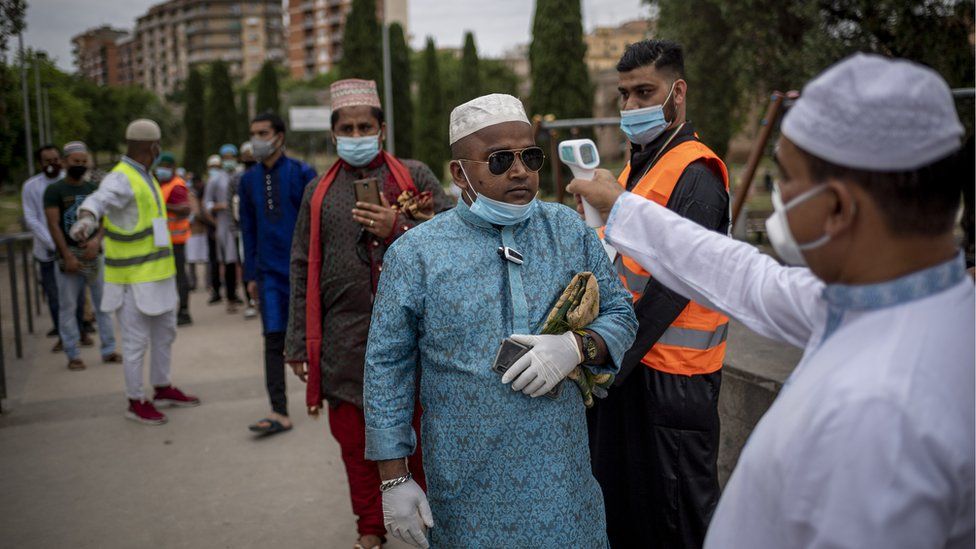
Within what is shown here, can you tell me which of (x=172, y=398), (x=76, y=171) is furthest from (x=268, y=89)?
(x=172, y=398)

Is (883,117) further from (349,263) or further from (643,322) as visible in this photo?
(349,263)

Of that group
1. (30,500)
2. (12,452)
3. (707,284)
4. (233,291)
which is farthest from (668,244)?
(233,291)

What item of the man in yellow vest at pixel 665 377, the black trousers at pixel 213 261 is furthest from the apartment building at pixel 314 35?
the man in yellow vest at pixel 665 377

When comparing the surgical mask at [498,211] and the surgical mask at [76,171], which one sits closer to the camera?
the surgical mask at [498,211]

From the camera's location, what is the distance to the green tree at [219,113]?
46500 mm

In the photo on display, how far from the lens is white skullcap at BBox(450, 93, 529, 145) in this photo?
2398 millimetres

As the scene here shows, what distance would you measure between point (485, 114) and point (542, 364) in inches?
31.5

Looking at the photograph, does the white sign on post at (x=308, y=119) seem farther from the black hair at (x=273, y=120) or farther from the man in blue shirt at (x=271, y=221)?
the man in blue shirt at (x=271, y=221)

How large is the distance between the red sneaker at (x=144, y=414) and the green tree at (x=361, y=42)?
3114 centimetres

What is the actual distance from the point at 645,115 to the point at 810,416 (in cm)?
209

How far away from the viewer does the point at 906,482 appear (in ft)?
3.64

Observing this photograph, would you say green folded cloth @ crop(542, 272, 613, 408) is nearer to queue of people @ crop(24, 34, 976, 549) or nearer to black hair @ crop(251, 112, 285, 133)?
queue of people @ crop(24, 34, 976, 549)

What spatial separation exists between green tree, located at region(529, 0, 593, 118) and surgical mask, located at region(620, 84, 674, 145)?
29280 millimetres

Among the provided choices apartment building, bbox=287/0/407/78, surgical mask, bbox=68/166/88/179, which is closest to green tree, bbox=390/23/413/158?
surgical mask, bbox=68/166/88/179
